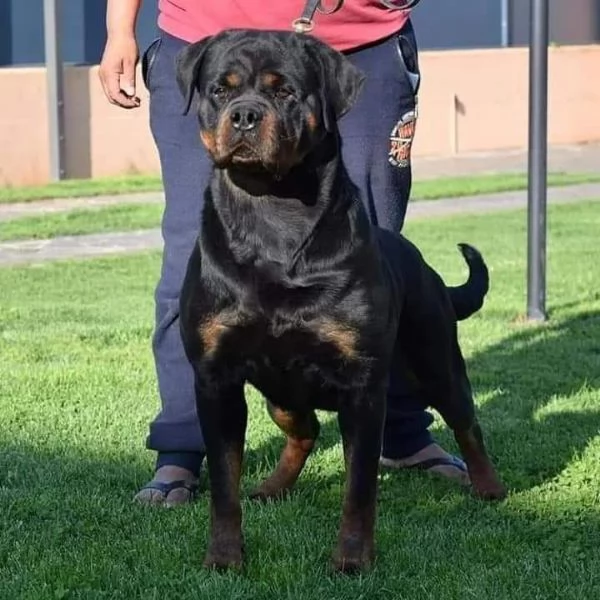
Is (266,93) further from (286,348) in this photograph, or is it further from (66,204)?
(66,204)

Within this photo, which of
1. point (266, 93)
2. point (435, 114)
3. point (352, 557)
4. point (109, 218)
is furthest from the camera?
point (435, 114)

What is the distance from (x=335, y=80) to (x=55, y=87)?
42.1ft

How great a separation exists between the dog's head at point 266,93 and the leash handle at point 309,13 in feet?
0.92

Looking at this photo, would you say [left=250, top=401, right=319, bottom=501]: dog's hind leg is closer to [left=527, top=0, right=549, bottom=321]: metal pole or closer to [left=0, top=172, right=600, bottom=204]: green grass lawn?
[left=527, top=0, right=549, bottom=321]: metal pole

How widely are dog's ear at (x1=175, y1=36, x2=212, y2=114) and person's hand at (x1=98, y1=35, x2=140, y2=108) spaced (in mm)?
642

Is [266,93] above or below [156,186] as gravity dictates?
above

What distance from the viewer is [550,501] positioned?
14.9 ft

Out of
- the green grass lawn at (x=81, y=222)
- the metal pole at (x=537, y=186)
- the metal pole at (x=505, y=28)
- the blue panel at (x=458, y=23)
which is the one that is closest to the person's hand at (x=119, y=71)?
the metal pole at (x=537, y=186)

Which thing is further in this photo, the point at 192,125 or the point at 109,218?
the point at 109,218

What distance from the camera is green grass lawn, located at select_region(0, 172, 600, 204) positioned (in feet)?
48.9

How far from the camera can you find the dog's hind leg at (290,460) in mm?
4629

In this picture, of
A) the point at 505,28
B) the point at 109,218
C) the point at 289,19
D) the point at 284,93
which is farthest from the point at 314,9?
the point at 505,28

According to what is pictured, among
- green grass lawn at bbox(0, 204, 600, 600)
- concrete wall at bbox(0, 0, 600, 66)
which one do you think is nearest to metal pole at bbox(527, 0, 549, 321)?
green grass lawn at bbox(0, 204, 600, 600)

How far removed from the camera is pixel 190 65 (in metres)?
3.94
